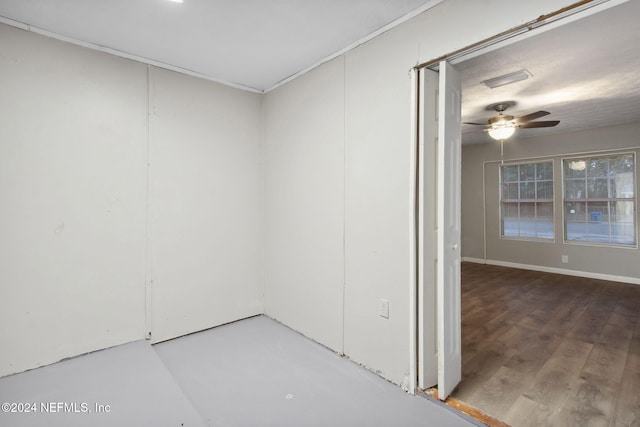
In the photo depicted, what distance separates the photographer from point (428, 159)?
6.57 ft

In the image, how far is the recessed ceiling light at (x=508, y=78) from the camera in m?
2.85

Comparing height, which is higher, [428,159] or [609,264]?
[428,159]

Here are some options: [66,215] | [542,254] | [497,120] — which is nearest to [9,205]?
[66,215]

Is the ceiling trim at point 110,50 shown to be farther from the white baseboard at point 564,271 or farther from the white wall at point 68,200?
the white baseboard at point 564,271

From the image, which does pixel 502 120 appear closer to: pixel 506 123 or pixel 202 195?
pixel 506 123

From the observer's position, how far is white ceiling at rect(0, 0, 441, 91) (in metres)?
1.95

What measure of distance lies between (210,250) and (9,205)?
146 centimetres

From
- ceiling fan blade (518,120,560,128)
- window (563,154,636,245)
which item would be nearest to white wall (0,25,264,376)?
ceiling fan blade (518,120,560,128)

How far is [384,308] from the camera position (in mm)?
2199

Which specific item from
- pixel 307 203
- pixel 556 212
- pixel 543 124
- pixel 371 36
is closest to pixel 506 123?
pixel 543 124

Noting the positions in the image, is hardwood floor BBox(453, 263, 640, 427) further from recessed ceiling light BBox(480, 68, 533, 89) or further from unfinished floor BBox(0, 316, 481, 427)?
recessed ceiling light BBox(480, 68, 533, 89)

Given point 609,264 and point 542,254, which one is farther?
point 542,254

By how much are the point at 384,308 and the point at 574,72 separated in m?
2.85

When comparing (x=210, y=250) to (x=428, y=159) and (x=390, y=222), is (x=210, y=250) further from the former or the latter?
(x=428, y=159)
